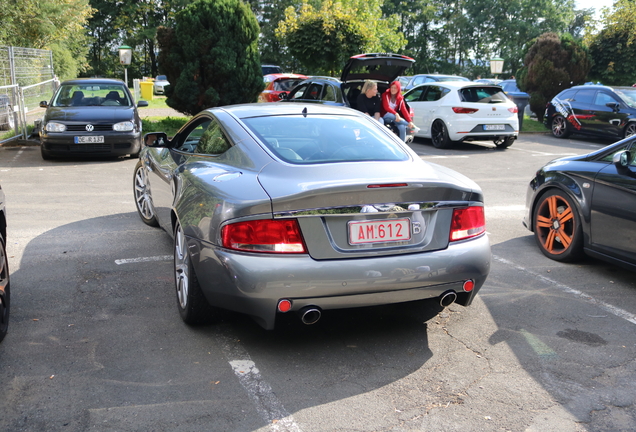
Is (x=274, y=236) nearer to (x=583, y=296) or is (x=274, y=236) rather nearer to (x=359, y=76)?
(x=583, y=296)

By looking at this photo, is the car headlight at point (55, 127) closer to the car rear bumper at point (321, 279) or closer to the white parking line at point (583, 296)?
the white parking line at point (583, 296)

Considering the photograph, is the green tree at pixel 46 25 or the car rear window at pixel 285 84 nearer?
the car rear window at pixel 285 84

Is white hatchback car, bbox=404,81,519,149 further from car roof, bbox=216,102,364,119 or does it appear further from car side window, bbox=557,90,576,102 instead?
car roof, bbox=216,102,364,119

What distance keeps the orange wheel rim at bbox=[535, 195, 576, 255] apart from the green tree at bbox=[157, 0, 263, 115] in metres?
10.6

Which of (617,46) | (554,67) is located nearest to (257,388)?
(554,67)

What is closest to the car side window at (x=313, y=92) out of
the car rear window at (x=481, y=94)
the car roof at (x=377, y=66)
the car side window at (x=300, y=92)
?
the car side window at (x=300, y=92)

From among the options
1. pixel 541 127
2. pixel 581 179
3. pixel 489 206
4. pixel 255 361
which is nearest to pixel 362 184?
pixel 255 361

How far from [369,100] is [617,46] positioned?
61.8 ft

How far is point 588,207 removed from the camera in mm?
5477

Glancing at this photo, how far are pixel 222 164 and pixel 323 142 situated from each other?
2.31ft

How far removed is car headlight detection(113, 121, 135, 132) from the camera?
1190cm

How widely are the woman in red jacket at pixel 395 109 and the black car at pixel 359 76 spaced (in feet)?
3.95

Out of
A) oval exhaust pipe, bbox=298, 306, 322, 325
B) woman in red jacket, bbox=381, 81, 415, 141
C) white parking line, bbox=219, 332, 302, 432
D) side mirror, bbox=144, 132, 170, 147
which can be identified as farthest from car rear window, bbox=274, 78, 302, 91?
oval exhaust pipe, bbox=298, 306, 322, 325

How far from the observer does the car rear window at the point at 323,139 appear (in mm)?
4141
